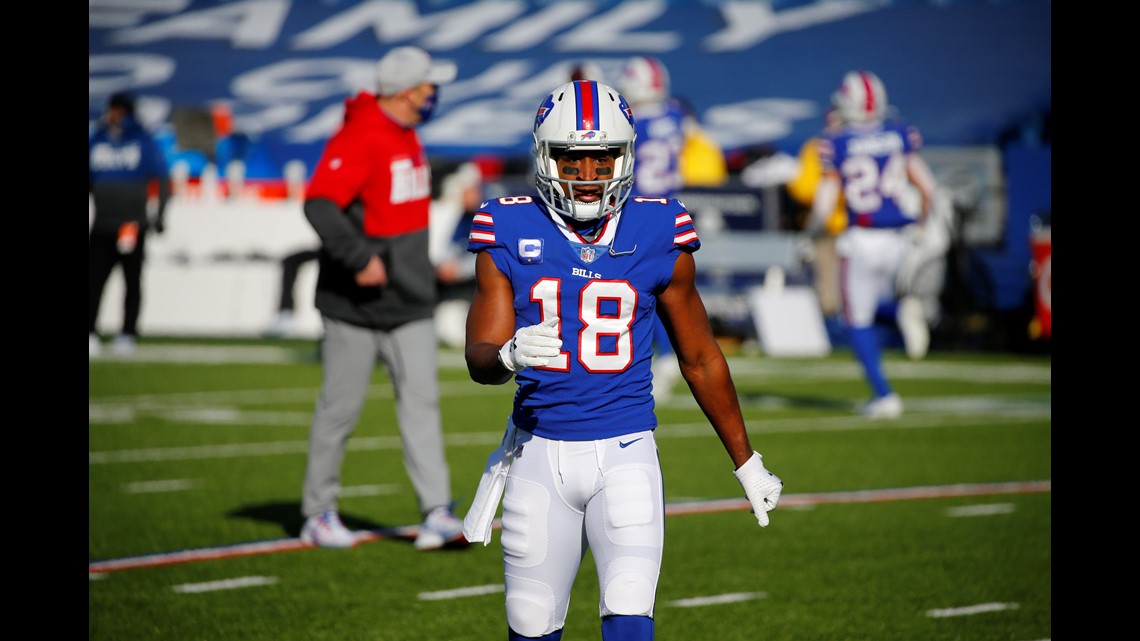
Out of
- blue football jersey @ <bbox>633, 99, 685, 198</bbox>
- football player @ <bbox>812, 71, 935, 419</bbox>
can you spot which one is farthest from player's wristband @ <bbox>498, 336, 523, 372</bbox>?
blue football jersey @ <bbox>633, 99, 685, 198</bbox>

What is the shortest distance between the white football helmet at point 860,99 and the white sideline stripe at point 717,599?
238 inches

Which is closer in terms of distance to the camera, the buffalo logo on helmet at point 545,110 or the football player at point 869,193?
the buffalo logo on helmet at point 545,110

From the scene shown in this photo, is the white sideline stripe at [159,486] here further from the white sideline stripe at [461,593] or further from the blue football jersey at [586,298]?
the blue football jersey at [586,298]

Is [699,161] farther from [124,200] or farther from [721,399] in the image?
[721,399]

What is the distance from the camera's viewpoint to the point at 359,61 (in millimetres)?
22734

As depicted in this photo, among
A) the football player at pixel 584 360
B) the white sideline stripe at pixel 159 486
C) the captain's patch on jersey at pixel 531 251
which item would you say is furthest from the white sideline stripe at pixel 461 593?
the white sideline stripe at pixel 159 486

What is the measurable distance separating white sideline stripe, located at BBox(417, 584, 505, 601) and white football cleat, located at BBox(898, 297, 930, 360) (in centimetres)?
1081

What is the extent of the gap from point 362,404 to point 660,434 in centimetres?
363

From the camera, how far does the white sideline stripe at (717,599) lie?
212 inches

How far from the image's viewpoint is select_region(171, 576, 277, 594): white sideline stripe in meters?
5.57

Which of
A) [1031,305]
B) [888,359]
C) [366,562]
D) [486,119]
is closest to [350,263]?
[366,562]

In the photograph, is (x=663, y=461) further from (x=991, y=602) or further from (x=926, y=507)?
(x=991, y=602)

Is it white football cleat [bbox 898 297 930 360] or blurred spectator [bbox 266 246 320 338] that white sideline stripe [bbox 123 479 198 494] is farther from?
white football cleat [bbox 898 297 930 360]

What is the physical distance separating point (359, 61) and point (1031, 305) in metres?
11.2
